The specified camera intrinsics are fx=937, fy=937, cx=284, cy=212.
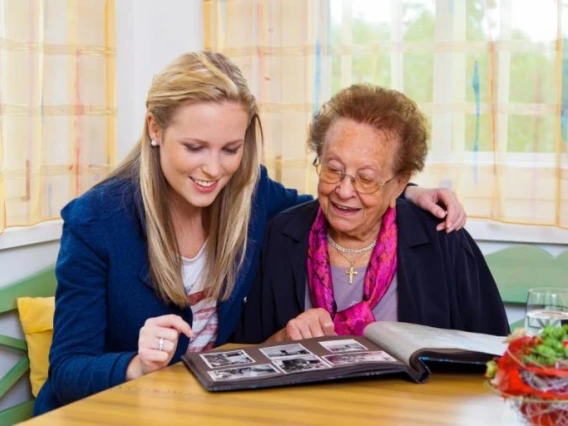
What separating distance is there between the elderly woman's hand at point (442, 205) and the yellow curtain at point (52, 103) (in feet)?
3.54

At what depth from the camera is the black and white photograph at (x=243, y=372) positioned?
1.56 meters

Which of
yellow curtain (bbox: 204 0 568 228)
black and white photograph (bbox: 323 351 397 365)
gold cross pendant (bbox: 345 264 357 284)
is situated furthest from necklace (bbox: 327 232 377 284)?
yellow curtain (bbox: 204 0 568 228)

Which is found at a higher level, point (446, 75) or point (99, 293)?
point (446, 75)

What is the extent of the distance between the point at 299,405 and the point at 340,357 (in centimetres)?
19

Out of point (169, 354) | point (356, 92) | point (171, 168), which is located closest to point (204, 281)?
point (171, 168)

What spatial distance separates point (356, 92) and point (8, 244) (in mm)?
1079

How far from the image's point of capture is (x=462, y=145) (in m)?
2.88

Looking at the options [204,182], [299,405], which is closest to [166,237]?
[204,182]

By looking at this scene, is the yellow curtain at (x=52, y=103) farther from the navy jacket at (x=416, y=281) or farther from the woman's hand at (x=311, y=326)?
the woman's hand at (x=311, y=326)

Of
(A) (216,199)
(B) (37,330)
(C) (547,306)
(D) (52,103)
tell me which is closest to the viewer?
(C) (547,306)

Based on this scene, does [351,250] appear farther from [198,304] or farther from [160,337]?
[160,337]

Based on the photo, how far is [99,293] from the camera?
1.95 m

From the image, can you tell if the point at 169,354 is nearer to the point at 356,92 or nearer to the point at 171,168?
the point at 171,168

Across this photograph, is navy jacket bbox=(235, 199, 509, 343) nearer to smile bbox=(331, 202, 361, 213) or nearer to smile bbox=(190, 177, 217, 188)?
smile bbox=(331, 202, 361, 213)
